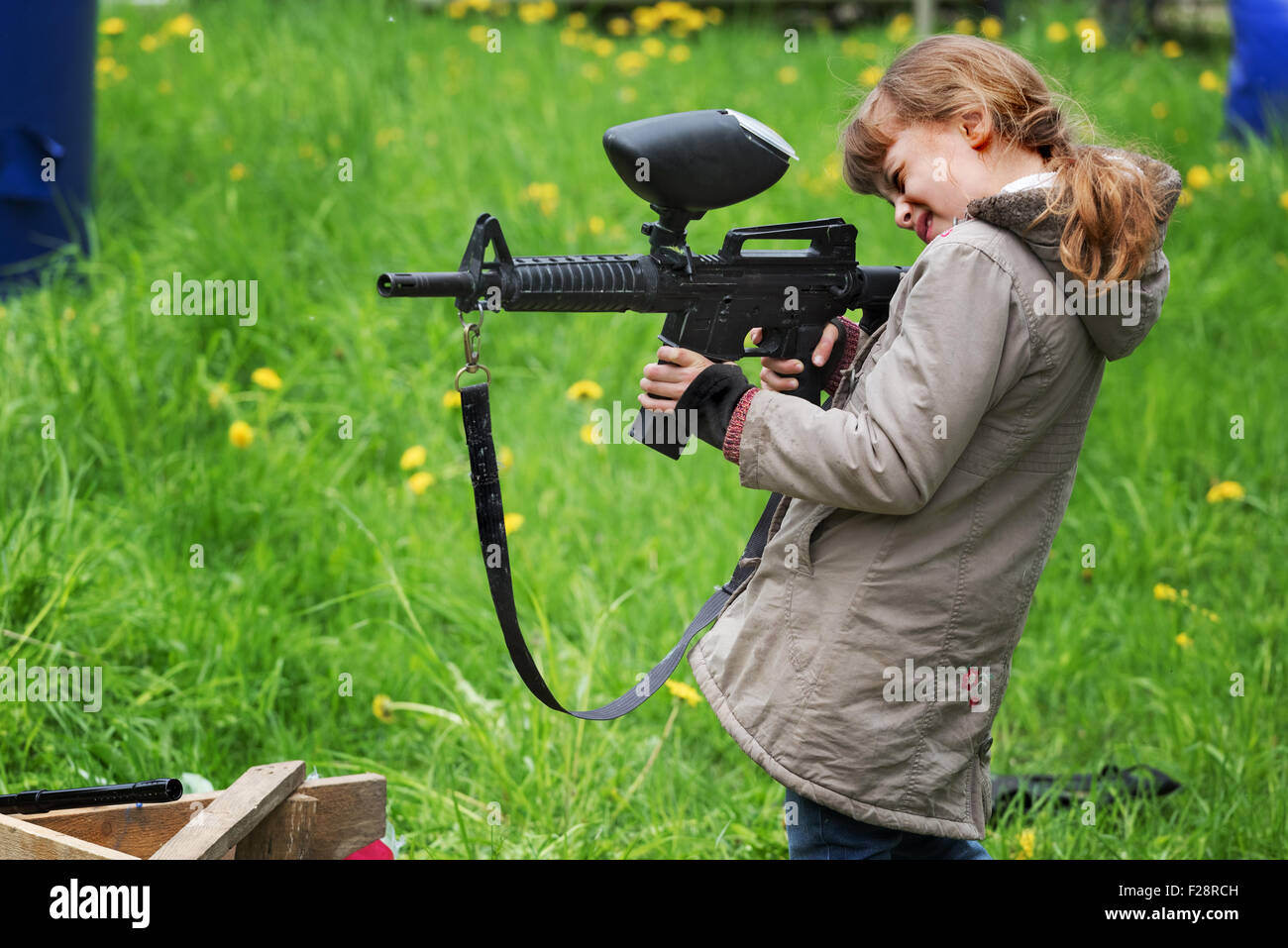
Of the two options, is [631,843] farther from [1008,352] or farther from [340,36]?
[340,36]

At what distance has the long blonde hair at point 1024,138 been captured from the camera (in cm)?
163

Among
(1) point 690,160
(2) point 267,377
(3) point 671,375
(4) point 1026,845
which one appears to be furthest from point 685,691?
(2) point 267,377

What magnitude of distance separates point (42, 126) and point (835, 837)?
3393 millimetres

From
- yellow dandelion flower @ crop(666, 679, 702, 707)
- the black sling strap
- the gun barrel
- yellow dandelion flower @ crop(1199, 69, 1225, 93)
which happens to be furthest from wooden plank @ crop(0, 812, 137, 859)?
yellow dandelion flower @ crop(1199, 69, 1225, 93)

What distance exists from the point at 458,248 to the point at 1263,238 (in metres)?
3.07

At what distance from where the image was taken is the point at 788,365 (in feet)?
6.36

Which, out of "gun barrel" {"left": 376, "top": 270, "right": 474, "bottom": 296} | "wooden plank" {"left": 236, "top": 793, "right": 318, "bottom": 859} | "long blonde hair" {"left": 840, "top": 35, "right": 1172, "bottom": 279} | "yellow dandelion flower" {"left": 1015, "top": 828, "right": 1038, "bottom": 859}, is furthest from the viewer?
"yellow dandelion flower" {"left": 1015, "top": 828, "right": 1038, "bottom": 859}

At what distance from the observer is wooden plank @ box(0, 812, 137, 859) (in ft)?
5.57

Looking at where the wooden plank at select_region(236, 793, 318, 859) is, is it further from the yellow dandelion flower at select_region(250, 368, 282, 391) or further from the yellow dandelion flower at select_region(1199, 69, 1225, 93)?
the yellow dandelion flower at select_region(1199, 69, 1225, 93)

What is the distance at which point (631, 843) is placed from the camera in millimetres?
2350

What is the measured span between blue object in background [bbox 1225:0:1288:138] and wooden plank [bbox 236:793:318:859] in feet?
16.6

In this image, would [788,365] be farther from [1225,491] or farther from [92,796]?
[1225,491]

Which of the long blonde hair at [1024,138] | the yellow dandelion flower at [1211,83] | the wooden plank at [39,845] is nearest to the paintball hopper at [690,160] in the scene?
the long blonde hair at [1024,138]
